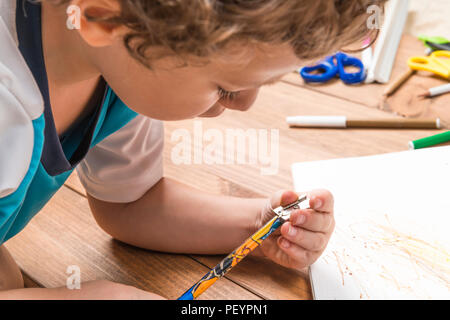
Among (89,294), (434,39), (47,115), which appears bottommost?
(434,39)

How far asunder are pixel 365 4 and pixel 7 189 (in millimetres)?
284

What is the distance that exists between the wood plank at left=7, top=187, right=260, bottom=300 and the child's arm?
0.05 feet

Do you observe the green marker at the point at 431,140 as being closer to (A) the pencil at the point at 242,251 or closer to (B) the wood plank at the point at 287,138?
(B) the wood plank at the point at 287,138

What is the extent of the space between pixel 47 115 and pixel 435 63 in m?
0.63

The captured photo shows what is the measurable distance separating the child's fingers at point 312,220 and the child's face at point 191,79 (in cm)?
13

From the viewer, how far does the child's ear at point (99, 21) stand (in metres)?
0.29

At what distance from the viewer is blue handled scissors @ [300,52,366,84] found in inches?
30.1

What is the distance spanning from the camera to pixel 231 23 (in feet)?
0.90

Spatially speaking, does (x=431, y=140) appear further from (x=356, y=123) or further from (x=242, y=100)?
(x=242, y=100)

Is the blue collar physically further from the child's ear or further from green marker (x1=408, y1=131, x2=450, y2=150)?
green marker (x1=408, y1=131, x2=450, y2=150)

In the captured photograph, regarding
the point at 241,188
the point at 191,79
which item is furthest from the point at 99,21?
the point at 241,188

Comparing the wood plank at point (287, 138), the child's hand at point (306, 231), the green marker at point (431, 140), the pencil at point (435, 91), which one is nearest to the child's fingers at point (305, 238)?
the child's hand at point (306, 231)

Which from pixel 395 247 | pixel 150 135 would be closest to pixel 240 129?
pixel 150 135

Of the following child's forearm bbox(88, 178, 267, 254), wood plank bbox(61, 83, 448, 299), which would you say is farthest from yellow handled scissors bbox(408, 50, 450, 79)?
child's forearm bbox(88, 178, 267, 254)
